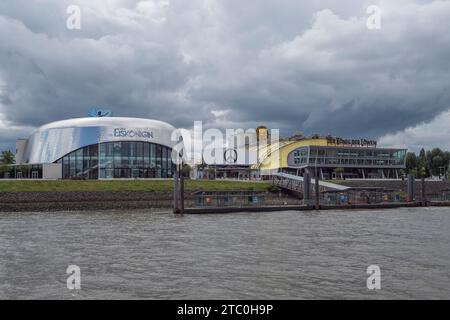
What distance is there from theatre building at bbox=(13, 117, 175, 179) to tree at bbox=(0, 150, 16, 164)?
663 inches

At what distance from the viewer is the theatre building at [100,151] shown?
116188 mm

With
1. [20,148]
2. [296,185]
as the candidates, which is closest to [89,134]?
[20,148]

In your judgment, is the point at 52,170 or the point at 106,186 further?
the point at 52,170

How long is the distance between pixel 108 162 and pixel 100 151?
9.96 feet

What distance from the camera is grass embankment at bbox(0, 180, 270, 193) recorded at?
76.9m

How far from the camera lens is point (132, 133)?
11869cm

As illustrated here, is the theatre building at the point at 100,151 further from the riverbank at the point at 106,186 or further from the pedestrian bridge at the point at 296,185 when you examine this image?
the pedestrian bridge at the point at 296,185

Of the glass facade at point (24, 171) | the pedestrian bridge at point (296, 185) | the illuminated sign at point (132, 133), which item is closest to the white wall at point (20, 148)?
the glass facade at point (24, 171)

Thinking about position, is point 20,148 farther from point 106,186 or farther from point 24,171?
point 106,186

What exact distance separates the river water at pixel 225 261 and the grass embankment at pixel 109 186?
37859 millimetres

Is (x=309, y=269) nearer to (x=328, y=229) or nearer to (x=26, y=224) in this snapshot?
(x=328, y=229)

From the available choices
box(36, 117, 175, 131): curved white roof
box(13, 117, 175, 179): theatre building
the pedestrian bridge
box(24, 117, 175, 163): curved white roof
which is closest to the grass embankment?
the pedestrian bridge

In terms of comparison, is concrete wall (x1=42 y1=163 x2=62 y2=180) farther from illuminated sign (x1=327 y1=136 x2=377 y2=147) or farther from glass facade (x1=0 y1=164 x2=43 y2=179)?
illuminated sign (x1=327 y1=136 x2=377 y2=147)
